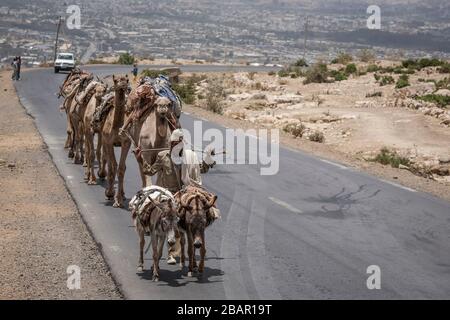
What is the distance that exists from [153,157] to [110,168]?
Result: 317cm

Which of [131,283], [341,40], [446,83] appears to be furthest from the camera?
[341,40]

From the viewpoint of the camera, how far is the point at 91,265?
12.2 meters

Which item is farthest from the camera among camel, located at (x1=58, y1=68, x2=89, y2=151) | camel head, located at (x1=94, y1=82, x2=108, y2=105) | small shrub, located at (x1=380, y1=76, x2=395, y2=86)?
small shrub, located at (x1=380, y1=76, x2=395, y2=86)

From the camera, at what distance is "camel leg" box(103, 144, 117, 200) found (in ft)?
55.1

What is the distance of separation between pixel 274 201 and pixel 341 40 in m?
142

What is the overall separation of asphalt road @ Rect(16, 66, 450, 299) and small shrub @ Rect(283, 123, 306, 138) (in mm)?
8843

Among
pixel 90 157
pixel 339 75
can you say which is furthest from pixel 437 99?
pixel 90 157

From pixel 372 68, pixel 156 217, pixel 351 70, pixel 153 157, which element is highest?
pixel 153 157

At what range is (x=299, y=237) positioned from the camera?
14.2m

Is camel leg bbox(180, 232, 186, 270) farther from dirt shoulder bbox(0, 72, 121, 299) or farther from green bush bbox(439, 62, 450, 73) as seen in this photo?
green bush bbox(439, 62, 450, 73)

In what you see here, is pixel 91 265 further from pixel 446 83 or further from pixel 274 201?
pixel 446 83

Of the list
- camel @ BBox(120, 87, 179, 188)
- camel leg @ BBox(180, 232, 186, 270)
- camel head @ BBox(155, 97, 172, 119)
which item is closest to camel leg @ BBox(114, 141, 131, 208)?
camel @ BBox(120, 87, 179, 188)

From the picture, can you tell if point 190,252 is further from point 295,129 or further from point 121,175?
point 295,129

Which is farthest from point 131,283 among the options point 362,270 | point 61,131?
point 61,131
